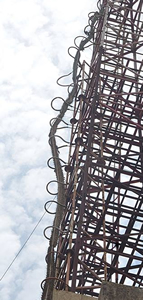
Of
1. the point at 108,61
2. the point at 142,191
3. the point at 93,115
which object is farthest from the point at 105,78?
the point at 142,191

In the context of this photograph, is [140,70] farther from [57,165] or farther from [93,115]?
[57,165]

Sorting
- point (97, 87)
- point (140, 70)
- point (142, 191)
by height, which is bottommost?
point (142, 191)

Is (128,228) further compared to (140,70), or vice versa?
(140,70)

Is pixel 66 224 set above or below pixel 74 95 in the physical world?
below

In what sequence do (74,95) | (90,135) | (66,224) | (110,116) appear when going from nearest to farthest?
(90,135) → (66,224) → (110,116) → (74,95)

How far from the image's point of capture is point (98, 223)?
13602 millimetres

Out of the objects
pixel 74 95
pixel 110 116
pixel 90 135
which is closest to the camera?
pixel 90 135

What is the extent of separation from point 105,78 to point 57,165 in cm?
360

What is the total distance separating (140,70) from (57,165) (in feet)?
14.3

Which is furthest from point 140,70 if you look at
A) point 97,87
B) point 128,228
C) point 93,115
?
point 128,228

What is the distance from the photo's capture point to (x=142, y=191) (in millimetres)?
14281

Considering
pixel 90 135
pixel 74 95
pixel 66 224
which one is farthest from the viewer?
pixel 74 95

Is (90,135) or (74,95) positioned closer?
(90,135)

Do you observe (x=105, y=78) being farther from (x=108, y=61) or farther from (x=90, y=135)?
(x=90, y=135)
